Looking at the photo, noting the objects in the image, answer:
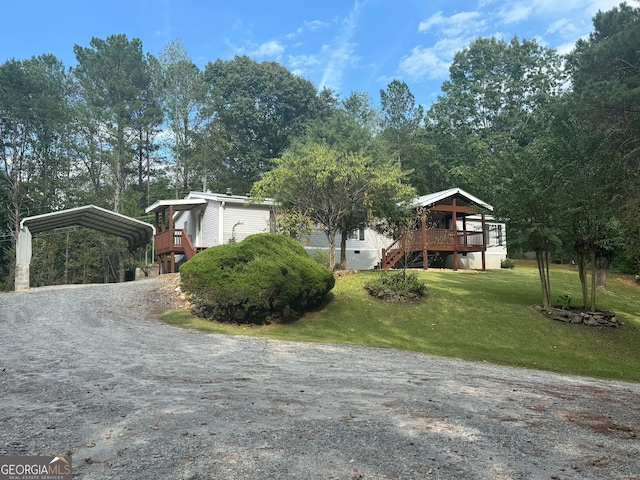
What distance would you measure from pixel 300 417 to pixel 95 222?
78.1 feet

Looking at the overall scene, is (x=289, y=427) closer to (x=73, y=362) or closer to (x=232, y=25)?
(x=73, y=362)

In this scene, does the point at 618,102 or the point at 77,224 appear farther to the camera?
the point at 77,224

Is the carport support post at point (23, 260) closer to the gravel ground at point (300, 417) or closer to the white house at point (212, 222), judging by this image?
the white house at point (212, 222)

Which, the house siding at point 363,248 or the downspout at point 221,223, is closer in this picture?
the downspout at point 221,223

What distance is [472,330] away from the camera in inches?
537

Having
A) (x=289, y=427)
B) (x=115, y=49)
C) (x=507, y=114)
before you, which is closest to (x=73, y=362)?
(x=289, y=427)

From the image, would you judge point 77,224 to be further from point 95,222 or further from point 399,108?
point 399,108

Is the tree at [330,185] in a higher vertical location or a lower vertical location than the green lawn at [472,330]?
higher

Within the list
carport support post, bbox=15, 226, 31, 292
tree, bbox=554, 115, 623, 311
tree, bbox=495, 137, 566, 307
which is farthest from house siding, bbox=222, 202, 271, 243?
tree, bbox=554, 115, 623, 311

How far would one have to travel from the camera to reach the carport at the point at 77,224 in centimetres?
1950

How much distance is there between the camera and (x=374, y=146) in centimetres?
3647

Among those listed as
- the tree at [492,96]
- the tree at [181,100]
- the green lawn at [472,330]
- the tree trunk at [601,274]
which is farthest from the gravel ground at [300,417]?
the tree at [492,96]

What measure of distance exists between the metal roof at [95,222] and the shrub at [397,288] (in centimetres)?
1316

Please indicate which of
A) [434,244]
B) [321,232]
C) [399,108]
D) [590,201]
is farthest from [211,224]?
[399,108]
